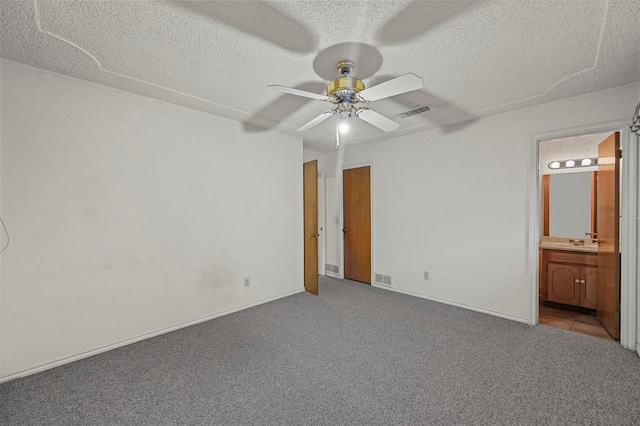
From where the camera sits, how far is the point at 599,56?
209 cm

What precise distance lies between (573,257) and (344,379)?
3.60m

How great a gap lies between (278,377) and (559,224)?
455 cm

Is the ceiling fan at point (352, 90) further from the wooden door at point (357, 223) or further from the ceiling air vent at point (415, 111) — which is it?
the wooden door at point (357, 223)

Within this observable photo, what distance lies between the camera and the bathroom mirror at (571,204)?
3949 millimetres

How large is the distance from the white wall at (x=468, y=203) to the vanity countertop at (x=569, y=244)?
1078 millimetres

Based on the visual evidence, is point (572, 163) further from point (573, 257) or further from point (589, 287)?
point (589, 287)

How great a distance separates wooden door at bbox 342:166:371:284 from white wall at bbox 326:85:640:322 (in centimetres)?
19

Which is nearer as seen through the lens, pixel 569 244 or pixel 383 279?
pixel 569 244

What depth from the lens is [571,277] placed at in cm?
368

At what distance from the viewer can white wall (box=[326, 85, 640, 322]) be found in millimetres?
3117

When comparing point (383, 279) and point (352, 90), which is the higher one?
point (352, 90)

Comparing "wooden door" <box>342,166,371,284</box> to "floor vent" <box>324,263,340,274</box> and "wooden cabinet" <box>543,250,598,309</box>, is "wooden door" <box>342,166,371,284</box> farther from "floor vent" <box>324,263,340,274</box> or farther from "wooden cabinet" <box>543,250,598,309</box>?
"wooden cabinet" <box>543,250,598,309</box>

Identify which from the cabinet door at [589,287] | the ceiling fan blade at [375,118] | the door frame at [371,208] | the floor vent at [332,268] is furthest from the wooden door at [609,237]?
the floor vent at [332,268]

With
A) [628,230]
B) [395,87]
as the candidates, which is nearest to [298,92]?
[395,87]
